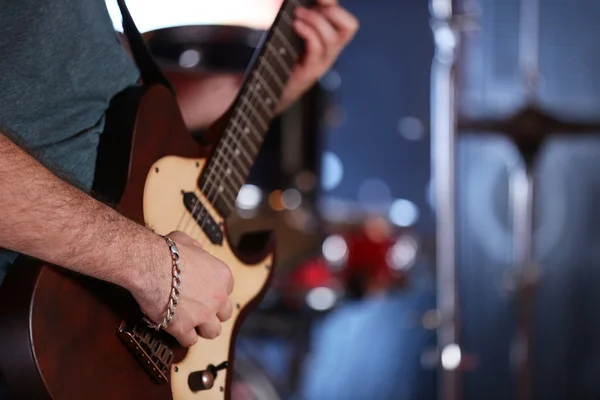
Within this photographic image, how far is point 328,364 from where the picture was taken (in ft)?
14.2

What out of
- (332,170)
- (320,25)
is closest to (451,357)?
Answer: (332,170)

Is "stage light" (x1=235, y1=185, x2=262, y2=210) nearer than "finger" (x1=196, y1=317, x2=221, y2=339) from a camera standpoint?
No

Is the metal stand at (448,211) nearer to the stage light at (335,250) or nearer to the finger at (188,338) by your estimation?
the stage light at (335,250)

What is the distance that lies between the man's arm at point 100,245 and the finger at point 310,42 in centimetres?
53

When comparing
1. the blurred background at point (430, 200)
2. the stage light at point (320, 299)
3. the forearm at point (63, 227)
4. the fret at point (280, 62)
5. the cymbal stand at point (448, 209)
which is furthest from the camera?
the blurred background at point (430, 200)

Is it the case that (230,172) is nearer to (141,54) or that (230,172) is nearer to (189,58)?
(141,54)

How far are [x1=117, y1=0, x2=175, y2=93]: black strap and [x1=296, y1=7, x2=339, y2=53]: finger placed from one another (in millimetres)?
328

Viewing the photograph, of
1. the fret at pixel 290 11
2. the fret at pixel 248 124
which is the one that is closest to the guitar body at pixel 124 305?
the fret at pixel 248 124

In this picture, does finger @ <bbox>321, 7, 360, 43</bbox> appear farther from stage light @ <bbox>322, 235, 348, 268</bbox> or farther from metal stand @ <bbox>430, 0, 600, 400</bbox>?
stage light @ <bbox>322, 235, 348, 268</bbox>

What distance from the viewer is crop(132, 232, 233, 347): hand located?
3.18 ft

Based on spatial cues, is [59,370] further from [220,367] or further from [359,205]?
[359,205]

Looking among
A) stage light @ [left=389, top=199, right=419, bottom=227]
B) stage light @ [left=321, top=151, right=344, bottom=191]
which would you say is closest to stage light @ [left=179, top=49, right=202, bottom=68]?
stage light @ [left=321, top=151, right=344, bottom=191]

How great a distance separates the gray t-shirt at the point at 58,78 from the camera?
1.01 m

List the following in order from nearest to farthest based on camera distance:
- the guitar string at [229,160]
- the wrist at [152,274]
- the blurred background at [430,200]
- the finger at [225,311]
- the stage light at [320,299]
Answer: the wrist at [152,274] → the finger at [225,311] → the guitar string at [229,160] → the stage light at [320,299] → the blurred background at [430,200]
